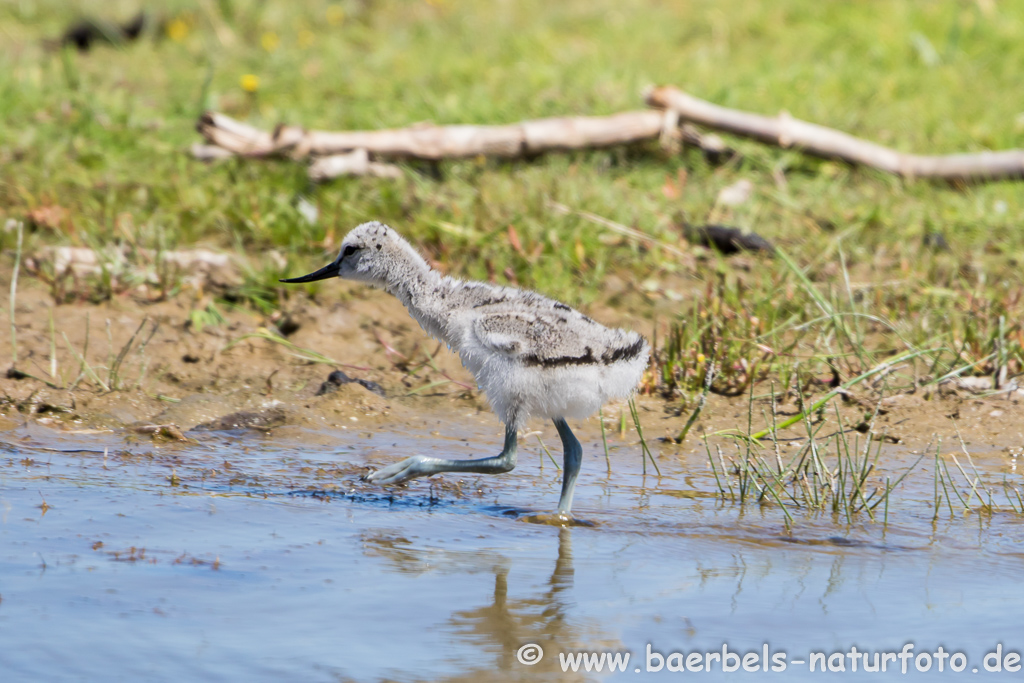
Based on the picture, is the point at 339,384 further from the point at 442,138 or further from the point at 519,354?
the point at 442,138

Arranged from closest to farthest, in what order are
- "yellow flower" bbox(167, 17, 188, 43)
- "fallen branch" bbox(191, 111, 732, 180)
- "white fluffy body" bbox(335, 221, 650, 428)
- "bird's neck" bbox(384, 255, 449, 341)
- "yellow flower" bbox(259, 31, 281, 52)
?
1. "white fluffy body" bbox(335, 221, 650, 428)
2. "bird's neck" bbox(384, 255, 449, 341)
3. "fallen branch" bbox(191, 111, 732, 180)
4. "yellow flower" bbox(259, 31, 281, 52)
5. "yellow flower" bbox(167, 17, 188, 43)

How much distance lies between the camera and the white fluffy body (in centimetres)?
393

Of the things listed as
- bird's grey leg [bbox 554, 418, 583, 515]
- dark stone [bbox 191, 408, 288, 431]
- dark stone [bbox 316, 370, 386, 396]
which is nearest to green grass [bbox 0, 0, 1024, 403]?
dark stone [bbox 316, 370, 386, 396]

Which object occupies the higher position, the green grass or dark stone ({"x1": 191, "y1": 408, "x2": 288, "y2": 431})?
the green grass

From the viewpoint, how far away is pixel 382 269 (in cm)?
436

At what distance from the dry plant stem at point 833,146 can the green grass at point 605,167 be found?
4.8 inches

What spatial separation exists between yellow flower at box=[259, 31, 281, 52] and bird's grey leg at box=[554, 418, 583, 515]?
22.2 feet

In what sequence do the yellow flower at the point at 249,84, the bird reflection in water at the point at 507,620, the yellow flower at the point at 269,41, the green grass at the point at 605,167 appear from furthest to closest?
the yellow flower at the point at 269,41 < the yellow flower at the point at 249,84 < the green grass at the point at 605,167 < the bird reflection in water at the point at 507,620

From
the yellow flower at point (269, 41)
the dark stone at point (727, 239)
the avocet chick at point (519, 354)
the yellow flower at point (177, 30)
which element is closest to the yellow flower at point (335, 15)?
the yellow flower at point (269, 41)

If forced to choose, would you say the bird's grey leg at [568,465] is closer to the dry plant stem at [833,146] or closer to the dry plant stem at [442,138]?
the dry plant stem at [442,138]

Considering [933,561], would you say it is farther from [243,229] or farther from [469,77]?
[469,77]

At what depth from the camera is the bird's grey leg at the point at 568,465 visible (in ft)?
12.9

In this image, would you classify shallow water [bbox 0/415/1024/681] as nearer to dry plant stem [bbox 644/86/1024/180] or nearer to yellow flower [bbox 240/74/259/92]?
dry plant stem [bbox 644/86/1024/180]

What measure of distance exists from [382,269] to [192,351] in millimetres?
1687
